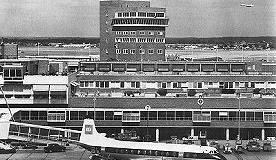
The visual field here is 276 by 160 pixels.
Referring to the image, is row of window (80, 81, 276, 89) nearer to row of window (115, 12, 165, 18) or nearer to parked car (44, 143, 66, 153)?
row of window (115, 12, 165, 18)

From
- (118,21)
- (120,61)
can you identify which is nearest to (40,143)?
(120,61)

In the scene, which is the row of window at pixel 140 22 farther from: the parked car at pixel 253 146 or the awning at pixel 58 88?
the parked car at pixel 253 146

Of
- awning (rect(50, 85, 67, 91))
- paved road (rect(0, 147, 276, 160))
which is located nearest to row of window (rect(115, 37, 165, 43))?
awning (rect(50, 85, 67, 91))

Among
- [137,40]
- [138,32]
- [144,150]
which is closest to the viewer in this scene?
[144,150]

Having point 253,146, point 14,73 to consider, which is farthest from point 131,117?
point 253,146

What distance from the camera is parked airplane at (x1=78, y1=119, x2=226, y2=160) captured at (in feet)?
247

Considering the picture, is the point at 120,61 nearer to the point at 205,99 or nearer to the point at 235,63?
the point at 235,63

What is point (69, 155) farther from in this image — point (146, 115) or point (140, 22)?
point (140, 22)

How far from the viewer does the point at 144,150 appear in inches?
3017

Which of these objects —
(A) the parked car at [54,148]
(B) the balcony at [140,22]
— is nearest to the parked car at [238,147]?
(A) the parked car at [54,148]

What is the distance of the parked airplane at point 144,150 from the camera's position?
247 feet

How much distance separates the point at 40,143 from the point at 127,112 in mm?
14408

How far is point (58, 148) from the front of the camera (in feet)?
282

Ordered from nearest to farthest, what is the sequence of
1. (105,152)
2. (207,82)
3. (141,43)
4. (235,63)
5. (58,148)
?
1. (105,152)
2. (58,148)
3. (207,82)
4. (235,63)
5. (141,43)
